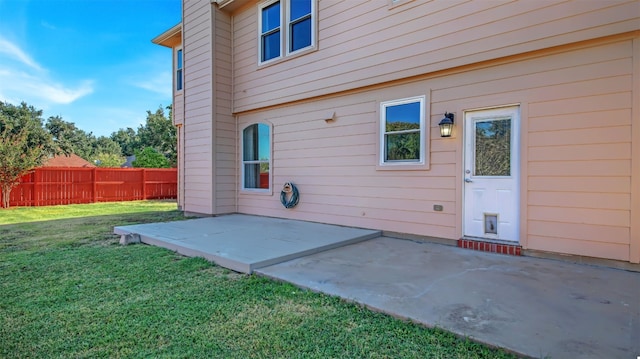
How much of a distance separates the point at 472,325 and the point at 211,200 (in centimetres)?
637

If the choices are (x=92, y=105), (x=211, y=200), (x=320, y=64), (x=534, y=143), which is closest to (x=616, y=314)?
(x=534, y=143)

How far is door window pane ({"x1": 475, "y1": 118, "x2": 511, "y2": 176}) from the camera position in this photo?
14.2ft

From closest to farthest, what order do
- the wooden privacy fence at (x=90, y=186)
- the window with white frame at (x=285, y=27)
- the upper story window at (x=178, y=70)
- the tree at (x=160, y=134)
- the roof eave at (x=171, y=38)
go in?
the window with white frame at (x=285, y=27) < the roof eave at (x=171, y=38) < the upper story window at (x=178, y=70) < the wooden privacy fence at (x=90, y=186) < the tree at (x=160, y=134)

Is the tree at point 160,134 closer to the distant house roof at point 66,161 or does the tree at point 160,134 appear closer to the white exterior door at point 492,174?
the distant house roof at point 66,161

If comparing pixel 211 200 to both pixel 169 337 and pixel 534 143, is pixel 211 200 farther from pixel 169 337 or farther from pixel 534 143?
pixel 534 143

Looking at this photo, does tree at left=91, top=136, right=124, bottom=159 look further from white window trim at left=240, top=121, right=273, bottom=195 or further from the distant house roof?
white window trim at left=240, top=121, right=273, bottom=195

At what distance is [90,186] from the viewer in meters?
12.6

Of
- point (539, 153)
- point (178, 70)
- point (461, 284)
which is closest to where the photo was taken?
point (461, 284)

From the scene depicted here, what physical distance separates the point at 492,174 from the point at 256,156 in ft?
16.4

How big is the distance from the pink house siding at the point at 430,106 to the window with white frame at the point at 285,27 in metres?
0.21

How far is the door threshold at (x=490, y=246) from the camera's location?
13.6 feet

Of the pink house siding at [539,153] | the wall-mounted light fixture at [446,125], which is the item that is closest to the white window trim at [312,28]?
the pink house siding at [539,153]

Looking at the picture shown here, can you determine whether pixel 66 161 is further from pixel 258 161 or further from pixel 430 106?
pixel 430 106

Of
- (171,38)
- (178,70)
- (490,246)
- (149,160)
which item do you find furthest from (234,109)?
(149,160)
